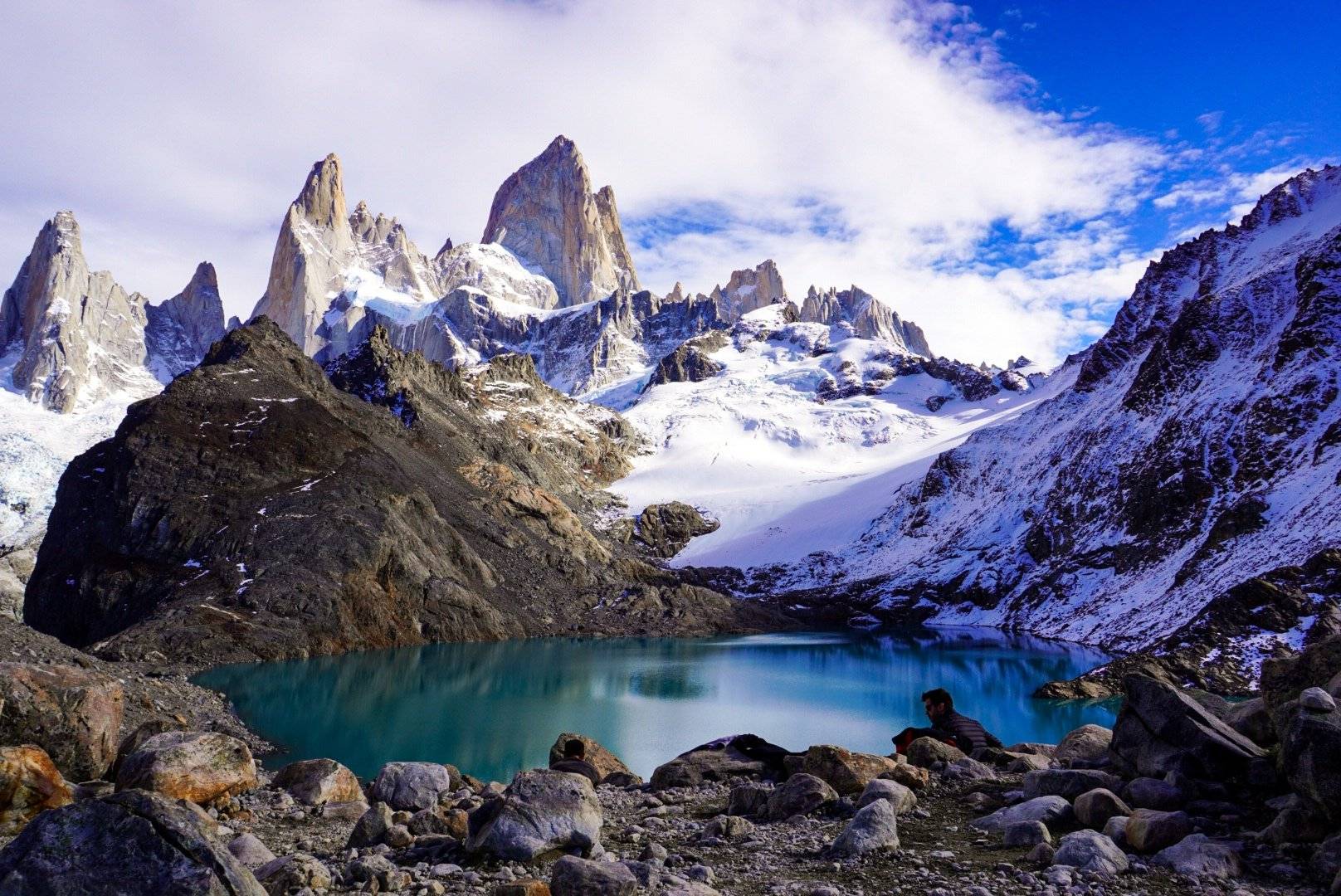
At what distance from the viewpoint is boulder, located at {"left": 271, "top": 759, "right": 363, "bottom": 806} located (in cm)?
1766

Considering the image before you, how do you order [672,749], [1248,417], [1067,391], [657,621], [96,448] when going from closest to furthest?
[672,749] < [1248,417] < [96,448] < [657,621] < [1067,391]

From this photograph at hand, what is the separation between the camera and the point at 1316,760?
409 inches

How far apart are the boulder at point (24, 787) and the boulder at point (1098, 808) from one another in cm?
1472

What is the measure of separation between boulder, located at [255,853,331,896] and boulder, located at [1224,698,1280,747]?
13.3m

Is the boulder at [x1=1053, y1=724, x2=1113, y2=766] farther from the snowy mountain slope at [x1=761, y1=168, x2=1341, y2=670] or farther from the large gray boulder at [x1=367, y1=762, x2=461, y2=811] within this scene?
the snowy mountain slope at [x1=761, y1=168, x2=1341, y2=670]

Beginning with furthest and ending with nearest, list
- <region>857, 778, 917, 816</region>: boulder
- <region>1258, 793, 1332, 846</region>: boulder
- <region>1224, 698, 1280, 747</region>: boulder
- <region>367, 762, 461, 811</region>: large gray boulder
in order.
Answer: <region>367, 762, 461, 811</region>: large gray boulder
<region>857, 778, 917, 816</region>: boulder
<region>1224, 698, 1280, 747</region>: boulder
<region>1258, 793, 1332, 846</region>: boulder

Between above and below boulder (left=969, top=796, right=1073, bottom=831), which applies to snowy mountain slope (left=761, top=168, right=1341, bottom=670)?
above

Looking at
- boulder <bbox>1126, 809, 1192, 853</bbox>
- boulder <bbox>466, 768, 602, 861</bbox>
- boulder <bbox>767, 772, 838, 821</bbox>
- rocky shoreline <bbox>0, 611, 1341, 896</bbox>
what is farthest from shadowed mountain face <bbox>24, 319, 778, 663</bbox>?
boulder <bbox>1126, 809, 1192, 853</bbox>

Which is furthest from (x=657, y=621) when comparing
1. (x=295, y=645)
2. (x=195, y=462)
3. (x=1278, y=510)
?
(x=1278, y=510)

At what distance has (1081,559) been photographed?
100125 mm

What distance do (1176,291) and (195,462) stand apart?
152920mm

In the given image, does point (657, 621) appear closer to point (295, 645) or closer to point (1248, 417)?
point (295, 645)

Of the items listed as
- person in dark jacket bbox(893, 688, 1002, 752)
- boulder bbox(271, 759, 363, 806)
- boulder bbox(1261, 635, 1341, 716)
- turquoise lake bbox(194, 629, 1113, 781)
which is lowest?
turquoise lake bbox(194, 629, 1113, 781)

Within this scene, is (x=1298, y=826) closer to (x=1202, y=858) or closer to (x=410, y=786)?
(x=1202, y=858)
